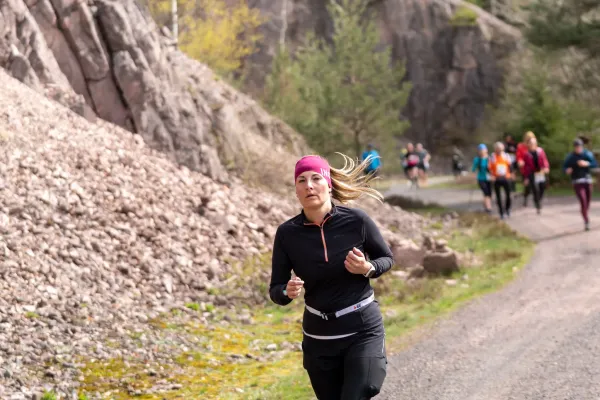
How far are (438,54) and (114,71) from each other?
44.3m

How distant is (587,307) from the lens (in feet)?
35.6

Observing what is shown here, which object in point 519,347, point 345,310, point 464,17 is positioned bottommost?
point 519,347

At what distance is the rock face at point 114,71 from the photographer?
16672 mm

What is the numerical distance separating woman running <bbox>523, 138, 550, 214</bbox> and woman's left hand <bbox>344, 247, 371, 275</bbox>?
16.3 metres

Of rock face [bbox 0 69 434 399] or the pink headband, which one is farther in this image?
rock face [bbox 0 69 434 399]

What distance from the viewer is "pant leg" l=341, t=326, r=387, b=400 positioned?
4.77 m

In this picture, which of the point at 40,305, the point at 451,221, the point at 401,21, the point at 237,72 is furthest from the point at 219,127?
the point at 401,21

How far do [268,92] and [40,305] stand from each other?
28.6 m

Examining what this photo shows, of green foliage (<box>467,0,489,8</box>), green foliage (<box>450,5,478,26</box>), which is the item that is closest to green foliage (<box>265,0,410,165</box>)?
green foliage (<box>450,5,478,26</box>)

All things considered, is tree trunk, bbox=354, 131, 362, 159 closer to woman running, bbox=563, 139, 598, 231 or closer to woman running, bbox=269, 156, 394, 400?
woman running, bbox=563, 139, 598, 231

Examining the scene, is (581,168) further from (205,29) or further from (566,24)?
(205,29)

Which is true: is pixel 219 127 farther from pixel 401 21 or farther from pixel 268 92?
pixel 401 21

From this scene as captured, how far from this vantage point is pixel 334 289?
491cm

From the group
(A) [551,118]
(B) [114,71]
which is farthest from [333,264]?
(A) [551,118]
